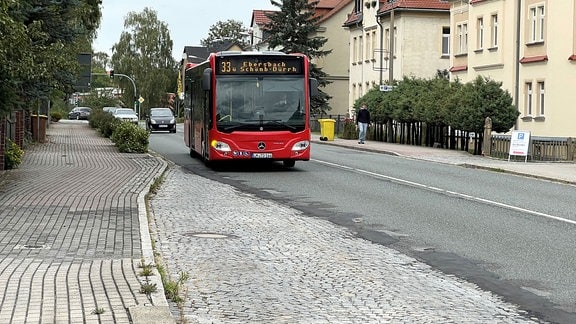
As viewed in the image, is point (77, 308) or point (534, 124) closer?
point (77, 308)

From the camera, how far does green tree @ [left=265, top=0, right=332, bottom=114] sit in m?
76.9

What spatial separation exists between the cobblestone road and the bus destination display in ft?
35.8

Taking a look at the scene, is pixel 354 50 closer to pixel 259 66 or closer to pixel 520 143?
pixel 520 143

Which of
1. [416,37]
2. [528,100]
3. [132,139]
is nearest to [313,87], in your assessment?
[132,139]

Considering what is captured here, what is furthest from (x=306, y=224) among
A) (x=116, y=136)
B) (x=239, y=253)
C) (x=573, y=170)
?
(x=116, y=136)

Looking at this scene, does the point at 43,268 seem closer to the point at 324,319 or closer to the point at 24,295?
the point at 24,295

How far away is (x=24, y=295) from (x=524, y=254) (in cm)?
591

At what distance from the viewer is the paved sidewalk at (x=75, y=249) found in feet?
24.5

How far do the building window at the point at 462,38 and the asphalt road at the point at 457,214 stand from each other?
24.6 metres

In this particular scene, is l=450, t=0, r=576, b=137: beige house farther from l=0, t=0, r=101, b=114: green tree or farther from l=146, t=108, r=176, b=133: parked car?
l=0, t=0, r=101, b=114: green tree

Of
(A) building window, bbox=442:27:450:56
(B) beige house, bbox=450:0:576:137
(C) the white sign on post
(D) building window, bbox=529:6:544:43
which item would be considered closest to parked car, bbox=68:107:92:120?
(A) building window, bbox=442:27:450:56

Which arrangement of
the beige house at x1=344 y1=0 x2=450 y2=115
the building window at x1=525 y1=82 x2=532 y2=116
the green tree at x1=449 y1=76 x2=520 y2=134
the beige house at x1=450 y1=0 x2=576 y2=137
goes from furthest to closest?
the beige house at x1=344 y1=0 x2=450 y2=115
the building window at x1=525 y1=82 x2=532 y2=116
the beige house at x1=450 y1=0 x2=576 y2=137
the green tree at x1=449 y1=76 x2=520 y2=134

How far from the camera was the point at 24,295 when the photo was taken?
8023 mm

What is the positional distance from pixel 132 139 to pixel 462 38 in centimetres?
2456
